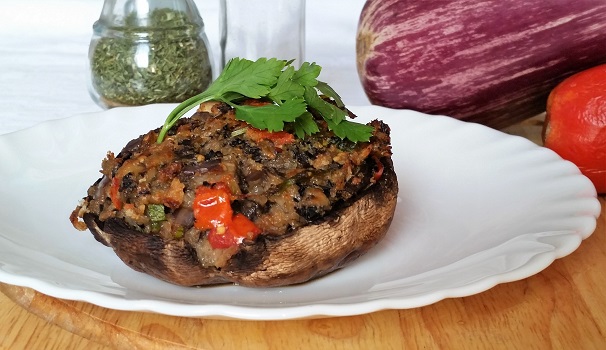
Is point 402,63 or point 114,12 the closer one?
point 402,63

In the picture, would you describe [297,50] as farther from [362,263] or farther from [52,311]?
[52,311]

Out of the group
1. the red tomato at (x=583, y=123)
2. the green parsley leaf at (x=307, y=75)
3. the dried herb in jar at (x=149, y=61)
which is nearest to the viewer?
the green parsley leaf at (x=307, y=75)

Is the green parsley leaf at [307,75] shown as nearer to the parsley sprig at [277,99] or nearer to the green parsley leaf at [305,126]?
the parsley sprig at [277,99]

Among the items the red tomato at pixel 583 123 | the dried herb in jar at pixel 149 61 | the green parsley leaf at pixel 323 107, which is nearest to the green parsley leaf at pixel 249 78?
the green parsley leaf at pixel 323 107

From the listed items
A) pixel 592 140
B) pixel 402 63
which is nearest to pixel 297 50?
pixel 402 63

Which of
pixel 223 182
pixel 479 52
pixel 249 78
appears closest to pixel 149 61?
pixel 479 52

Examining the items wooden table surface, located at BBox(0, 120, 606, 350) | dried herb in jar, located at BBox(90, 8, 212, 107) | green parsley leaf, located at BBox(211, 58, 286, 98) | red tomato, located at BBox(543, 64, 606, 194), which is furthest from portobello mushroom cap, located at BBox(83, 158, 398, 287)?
dried herb in jar, located at BBox(90, 8, 212, 107)

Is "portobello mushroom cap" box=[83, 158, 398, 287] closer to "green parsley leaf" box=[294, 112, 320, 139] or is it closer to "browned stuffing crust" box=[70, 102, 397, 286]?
"browned stuffing crust" box=[70, 102, 397, 286]
